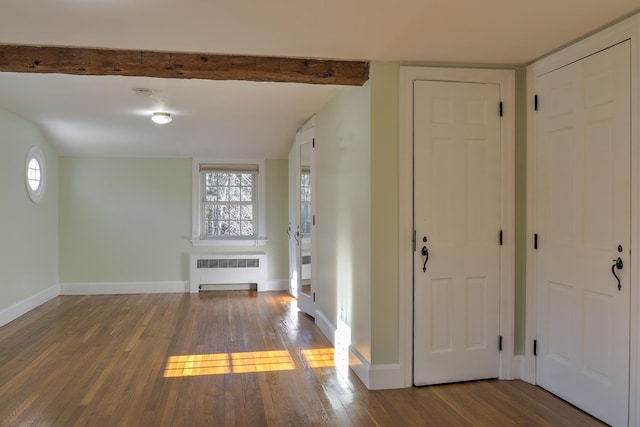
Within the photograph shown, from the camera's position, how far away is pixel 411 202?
3402 millimetres

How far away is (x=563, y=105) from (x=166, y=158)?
5.58m

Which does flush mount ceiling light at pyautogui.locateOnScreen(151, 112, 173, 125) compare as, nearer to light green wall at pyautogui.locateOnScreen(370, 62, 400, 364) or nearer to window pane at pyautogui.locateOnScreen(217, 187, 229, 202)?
window pane at pyautogui.locateOnScreen(217, 187, 229, 202)

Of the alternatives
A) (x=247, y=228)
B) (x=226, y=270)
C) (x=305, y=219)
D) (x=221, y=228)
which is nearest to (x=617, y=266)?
(x=305, y=219)

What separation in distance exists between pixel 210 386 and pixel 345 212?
1.72 meters

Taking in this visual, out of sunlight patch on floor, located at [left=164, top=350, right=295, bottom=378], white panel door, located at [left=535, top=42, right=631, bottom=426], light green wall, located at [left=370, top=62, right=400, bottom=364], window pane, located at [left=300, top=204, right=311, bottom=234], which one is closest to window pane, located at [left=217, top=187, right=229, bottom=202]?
window pane, located at [left=300, top=204, right=311, bottom=234]

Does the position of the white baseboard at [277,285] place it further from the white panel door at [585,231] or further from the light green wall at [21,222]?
the white panel door at [585,231]

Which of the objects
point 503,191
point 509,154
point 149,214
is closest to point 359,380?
point 503,191

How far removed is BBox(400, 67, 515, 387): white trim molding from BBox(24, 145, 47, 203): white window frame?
4597 millimetres

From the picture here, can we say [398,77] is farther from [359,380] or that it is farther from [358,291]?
[359,380]

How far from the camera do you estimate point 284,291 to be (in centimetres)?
738

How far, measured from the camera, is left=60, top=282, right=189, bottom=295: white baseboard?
6918 millimetres

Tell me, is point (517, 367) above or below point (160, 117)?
below

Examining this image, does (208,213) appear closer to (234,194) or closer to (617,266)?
(234,194)

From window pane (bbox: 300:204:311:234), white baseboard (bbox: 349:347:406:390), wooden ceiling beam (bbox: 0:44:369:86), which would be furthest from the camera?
window pane (bbox: 300:204:311:234)
